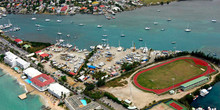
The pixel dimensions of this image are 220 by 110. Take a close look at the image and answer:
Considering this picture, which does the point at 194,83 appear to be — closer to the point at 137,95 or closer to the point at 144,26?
the point at 137,95

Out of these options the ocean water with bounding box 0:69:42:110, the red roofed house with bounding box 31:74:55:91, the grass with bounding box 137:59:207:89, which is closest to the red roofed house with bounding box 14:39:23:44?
the ocean water with bounding box 0:69:42:110

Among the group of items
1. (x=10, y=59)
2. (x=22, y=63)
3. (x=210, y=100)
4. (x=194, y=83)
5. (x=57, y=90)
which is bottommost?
(x=210, y=100)

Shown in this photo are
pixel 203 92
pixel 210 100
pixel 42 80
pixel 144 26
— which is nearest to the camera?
pixel 210 100

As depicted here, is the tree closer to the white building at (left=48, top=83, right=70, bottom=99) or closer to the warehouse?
the white building at (left=48, top=83, right=70, bottom=99)

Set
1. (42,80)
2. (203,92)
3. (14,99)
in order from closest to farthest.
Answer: (203,92) < (14,99) < (42,80)

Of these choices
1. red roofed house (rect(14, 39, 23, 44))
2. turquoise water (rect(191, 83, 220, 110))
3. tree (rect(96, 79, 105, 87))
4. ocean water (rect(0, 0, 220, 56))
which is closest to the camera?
turquoise water (rect(191, 83, 220, 110))

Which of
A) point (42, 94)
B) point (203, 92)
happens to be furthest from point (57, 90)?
point (203, 92)

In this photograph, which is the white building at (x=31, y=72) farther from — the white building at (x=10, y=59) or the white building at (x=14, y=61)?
the white building at (x=10, y=59)
